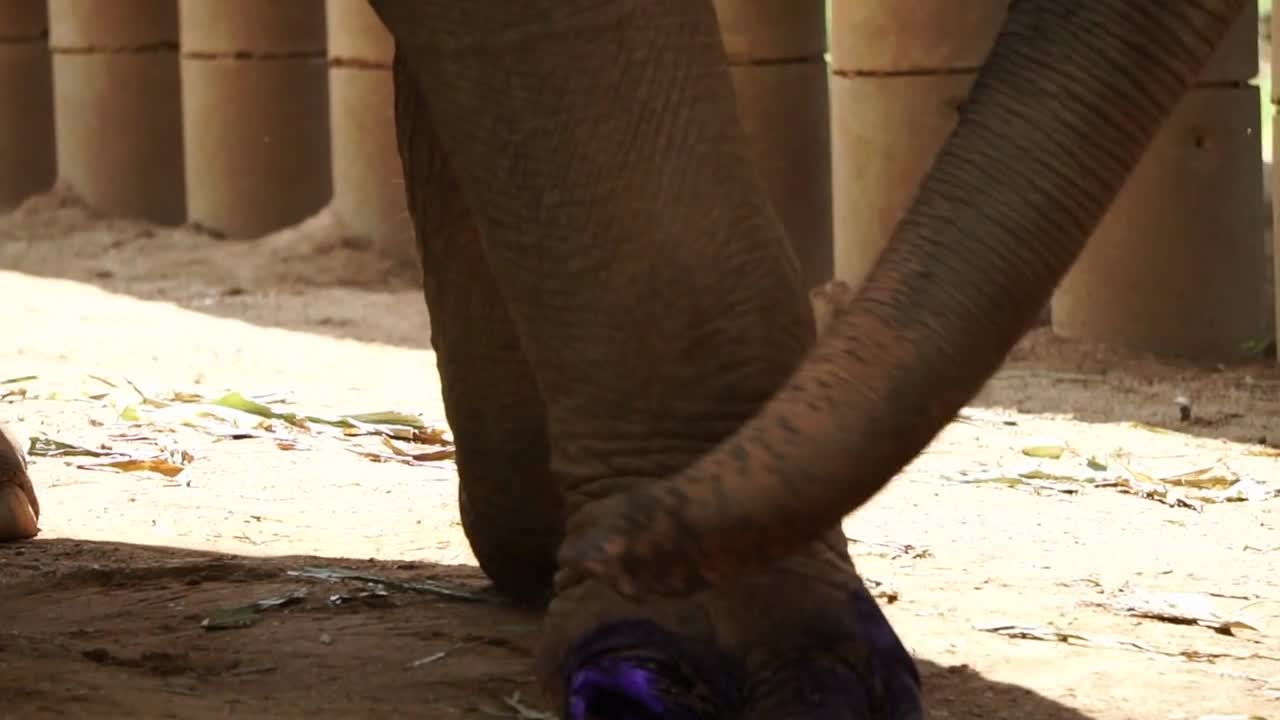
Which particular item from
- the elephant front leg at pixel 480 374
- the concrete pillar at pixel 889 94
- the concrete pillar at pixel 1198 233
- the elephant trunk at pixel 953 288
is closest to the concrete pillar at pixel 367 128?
the concrete pillar at pixel 889 94

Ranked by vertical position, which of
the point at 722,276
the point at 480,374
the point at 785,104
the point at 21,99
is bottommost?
the point at 21,99

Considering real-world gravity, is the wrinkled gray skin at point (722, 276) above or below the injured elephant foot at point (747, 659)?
above

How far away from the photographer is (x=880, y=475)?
182cm

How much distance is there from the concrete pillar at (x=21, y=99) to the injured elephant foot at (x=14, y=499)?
26.6ft

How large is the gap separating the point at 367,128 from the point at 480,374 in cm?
638

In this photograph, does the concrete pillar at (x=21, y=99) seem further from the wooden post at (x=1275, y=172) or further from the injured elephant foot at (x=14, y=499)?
the injured elephant foot at (x=14, y=499)

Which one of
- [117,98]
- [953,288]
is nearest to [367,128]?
[117,98]

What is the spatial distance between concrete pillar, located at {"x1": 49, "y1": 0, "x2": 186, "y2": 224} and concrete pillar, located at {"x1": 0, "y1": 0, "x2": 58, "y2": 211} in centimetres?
67

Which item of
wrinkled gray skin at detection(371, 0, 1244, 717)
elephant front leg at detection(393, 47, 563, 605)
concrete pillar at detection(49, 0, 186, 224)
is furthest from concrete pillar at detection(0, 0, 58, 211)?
wrinkled gray skin at detection(371, 0, 1244, 717)

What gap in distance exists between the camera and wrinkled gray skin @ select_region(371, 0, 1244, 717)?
1.83m

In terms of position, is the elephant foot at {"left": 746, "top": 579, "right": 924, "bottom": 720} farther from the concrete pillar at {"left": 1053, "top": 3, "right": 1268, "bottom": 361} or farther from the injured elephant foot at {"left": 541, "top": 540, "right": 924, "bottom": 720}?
the concrete pillar at {"left": 1053, "top": 3, "right": 1268, "bottom": 361}

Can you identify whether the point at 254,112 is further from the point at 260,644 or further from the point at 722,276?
the point at 722,276

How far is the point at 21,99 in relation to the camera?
12.0 m

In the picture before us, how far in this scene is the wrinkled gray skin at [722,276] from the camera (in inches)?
72.0
